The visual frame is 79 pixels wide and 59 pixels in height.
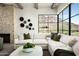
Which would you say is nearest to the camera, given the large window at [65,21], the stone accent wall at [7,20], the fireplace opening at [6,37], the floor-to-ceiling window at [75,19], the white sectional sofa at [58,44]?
the white sectional sofa at [58,44]

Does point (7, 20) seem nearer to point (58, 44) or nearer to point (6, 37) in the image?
point (6, 37)

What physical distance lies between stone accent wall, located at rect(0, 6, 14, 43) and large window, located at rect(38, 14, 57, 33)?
5.77 ft

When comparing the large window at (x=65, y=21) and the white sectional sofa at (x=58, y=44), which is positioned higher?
the large window at (x=65, y=21)

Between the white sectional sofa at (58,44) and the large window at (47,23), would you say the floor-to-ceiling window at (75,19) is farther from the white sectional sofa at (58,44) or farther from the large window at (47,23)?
the large window at (47,23)

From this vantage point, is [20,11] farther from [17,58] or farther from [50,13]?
[17,58]

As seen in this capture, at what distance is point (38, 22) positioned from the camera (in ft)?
22.8

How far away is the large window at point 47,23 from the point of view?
22.9 feet

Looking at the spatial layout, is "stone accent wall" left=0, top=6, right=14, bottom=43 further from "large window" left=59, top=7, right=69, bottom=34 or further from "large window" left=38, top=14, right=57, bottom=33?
"large window" left=59, top=7, right=69, bottom=34

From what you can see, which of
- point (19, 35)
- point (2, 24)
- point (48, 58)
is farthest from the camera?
point (19, 35)

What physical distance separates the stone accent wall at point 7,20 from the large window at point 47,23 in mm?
1757

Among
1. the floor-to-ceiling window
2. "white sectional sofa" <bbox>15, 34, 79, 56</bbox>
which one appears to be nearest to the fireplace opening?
"white sectional sofa" <bbox>15, 34, 79, 56</bbox>

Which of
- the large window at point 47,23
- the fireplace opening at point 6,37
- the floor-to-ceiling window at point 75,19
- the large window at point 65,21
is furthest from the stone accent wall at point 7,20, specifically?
the floor-to-ceiling window at point 75,19

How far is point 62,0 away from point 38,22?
6.26 m

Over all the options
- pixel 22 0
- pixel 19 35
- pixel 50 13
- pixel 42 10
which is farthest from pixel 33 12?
pixel 22 0
